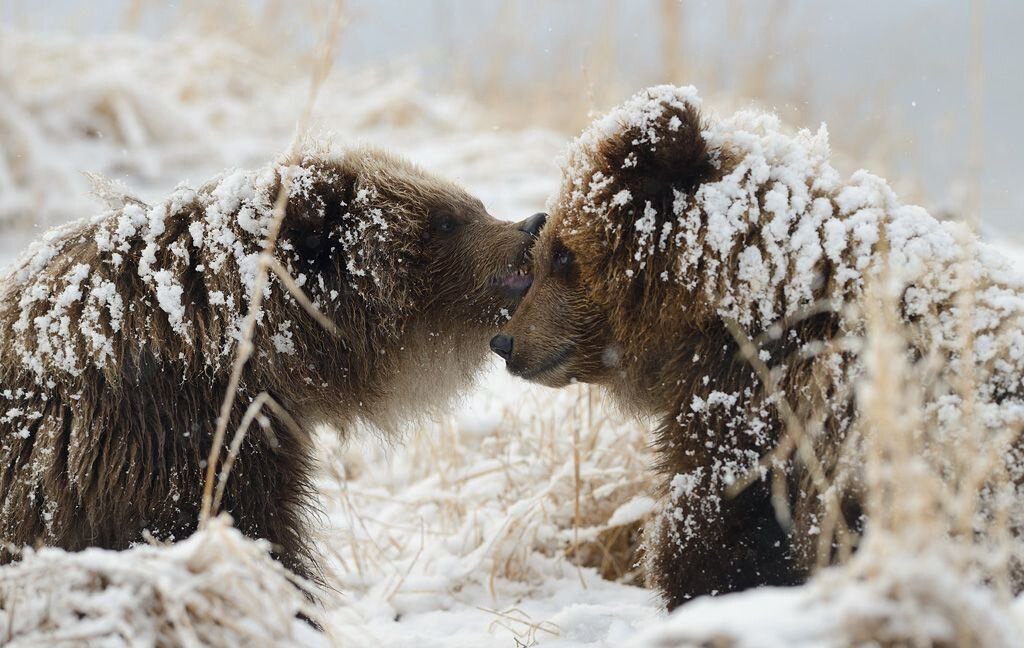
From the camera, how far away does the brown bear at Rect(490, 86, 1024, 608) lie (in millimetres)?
2631

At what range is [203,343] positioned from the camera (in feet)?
9.89

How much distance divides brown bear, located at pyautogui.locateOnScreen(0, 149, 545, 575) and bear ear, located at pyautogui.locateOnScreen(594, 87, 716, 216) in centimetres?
60

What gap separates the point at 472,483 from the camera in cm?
455

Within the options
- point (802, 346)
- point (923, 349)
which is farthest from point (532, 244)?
point (923, 349)

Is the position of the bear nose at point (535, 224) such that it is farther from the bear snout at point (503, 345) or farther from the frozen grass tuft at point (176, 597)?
the frozen grass tuft at point (176, 597)

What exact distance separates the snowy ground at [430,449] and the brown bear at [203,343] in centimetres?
36

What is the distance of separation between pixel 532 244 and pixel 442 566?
1.35m

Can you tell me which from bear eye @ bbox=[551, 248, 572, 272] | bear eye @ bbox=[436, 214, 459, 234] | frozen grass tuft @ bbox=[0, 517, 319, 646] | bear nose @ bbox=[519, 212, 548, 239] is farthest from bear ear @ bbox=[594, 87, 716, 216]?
frozen grass tuft @ bbox=[0, 517, 319, 646]

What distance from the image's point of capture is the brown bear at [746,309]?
263 centimetres

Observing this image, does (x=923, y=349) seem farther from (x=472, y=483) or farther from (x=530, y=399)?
(x=530, y=399)

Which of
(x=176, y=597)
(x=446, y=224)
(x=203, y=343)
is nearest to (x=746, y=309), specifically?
(x=446, y=224)

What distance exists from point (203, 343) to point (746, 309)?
154 cm

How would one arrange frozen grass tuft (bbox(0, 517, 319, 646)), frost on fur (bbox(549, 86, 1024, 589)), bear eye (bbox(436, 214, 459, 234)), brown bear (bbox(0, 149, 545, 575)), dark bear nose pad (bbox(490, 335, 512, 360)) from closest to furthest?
frozen grass tuft (bbox(0, 517, 319, 646))
frost on fur (bbox(549, 86, 1024, 589))
brown bear (bbox(0, 149, 545, 575))
dark bear nose pad (bbox(490, 335, 512, 360))
bear eye (bbox(436, 214, 459, 234))

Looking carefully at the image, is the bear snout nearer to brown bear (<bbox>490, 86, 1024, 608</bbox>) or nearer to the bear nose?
brown bear (<bbox>490, 86, 1024, 608</bbox>)
